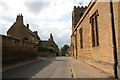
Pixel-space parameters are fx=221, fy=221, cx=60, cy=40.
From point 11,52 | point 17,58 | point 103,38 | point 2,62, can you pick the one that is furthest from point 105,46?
point 17,58

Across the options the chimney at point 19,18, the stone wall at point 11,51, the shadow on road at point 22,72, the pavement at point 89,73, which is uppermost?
the chimney at point 19,18

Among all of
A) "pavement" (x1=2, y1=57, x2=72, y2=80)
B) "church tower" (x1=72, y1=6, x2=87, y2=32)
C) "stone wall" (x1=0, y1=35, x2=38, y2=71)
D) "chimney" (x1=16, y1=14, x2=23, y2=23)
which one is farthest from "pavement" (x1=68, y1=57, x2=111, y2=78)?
"chimney" (x1=16, y1=14, x2=23, y2=23)

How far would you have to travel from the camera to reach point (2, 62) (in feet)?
64.3

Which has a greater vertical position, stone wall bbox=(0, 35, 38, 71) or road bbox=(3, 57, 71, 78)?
stone wall bbox=(0, 35, 38, 71)

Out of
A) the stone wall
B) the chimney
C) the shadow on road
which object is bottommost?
the shadow on road

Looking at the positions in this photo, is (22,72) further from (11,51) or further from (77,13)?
(77,13)

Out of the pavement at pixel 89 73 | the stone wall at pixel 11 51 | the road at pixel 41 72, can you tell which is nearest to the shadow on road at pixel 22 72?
the road at pixel 41 72

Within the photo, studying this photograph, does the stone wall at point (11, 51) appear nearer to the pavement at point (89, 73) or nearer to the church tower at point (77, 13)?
the pavement at point (89, 73)

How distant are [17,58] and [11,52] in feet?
9.45

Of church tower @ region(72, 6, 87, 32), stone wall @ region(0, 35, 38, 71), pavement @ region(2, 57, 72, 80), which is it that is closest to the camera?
pavement @ region(2, 57, 72, 80)

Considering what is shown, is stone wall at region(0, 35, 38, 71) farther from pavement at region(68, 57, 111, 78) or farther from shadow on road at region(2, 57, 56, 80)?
pavement at region(68, 57, 111, 78)

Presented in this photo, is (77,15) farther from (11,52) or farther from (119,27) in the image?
(119,27)

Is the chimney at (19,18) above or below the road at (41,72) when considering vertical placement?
above

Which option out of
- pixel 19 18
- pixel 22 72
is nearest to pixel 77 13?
pixel 19 18
